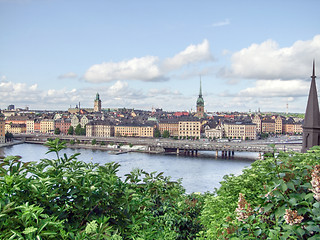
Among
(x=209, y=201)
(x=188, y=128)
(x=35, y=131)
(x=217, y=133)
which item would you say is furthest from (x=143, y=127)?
(x=209, y=201)

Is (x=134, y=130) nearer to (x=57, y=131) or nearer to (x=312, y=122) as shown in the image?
(x=57, y=131)

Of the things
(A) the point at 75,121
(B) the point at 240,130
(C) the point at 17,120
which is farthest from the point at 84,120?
(B) the point at 240,130

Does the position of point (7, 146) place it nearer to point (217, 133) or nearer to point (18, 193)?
point (217, 133)

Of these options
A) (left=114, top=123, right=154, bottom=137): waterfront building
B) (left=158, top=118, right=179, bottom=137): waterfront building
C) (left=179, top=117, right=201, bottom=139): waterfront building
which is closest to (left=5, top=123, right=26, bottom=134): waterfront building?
(left=114, top=123, right=154, bottom=137): waterfront building

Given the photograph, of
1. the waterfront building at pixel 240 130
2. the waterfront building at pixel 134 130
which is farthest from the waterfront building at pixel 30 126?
the waterfront building at pixel 240 130

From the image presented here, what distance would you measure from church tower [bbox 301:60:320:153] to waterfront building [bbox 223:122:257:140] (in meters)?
48.7

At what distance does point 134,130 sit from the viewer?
57.8 meters

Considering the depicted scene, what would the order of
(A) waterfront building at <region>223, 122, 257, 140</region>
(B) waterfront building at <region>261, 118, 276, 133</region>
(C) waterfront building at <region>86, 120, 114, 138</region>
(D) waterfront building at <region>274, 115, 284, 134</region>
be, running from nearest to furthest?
(C) waterfront building at <region>86, 120, 114, 138</region> → (A) waterfront building at <region>223, 122, 257, 140</region> → (B) waterfront building at <region>261, 118, 276, 133</region> → (D) waterfront building at <region>274, 115, 284, 134</region>

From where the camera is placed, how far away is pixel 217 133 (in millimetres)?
57500

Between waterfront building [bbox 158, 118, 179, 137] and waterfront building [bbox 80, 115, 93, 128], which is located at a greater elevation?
waterfront building [bbox 80, 115, 93, 128]

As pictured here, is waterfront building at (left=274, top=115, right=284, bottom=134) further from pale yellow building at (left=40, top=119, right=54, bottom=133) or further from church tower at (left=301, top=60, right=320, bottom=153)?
church tower at (left=301, top=60, right=320, bottom=153)

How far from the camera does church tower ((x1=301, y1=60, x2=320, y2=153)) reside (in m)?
9.23

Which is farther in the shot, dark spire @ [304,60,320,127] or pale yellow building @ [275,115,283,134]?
pale yellow building @ [275,115,283,134]

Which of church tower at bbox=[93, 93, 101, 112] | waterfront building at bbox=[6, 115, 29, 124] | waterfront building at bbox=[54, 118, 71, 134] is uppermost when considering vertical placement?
church tower at bbox=[93, 93, 101, 112]
